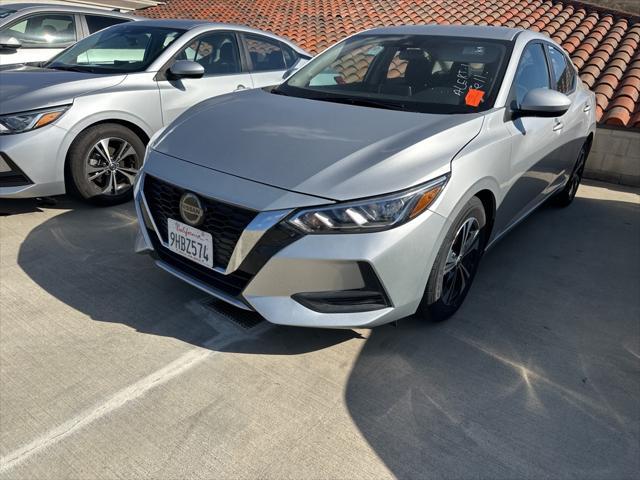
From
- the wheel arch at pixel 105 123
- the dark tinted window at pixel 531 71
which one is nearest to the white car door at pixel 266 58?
the wheel arch at pixel 105 123

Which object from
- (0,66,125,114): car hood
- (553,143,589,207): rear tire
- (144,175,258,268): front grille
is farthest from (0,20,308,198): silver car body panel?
(553,143,589,207): rear tire

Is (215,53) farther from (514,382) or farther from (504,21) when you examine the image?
(504,21)

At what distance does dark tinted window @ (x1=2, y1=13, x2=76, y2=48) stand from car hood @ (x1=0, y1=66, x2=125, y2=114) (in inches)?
83.8

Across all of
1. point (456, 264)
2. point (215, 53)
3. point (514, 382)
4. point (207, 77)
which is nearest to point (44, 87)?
point (207, 77)

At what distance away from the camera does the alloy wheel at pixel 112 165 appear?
413 cm

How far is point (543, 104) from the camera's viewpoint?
296 centimetres

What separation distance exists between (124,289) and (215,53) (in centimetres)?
279

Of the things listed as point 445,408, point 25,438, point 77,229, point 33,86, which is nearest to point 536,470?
point 445,408

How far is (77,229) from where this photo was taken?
3.88 m

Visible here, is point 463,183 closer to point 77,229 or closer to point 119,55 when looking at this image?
point 77,229

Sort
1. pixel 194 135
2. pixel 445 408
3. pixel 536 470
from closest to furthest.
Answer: pixel 536 470, pixel 445 408, pixel 194 135

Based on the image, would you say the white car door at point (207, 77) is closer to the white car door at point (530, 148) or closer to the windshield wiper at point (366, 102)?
the windshield wiper at point (366, 102)

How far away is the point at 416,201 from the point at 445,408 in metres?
0.94

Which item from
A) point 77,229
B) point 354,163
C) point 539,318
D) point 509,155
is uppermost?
point 354,163
